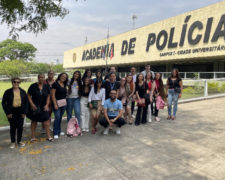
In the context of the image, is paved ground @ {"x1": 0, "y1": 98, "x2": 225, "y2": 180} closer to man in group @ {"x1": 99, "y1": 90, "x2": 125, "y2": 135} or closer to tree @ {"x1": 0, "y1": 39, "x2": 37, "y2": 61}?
man in group @ {"x1": 99, "y1": 90, "x2": 125, "y2": 135}

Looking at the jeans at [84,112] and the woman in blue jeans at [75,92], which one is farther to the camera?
the jeans at [84,112]

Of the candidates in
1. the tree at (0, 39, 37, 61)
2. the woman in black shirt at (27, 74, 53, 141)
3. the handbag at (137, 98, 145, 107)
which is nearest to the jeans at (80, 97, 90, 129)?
the woman in black shirt at (27, 74, 53, 141)

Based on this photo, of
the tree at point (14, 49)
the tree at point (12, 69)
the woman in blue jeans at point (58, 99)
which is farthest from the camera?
the tree at point (14, 49)

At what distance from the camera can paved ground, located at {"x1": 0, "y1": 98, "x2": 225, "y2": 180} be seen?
2953mm

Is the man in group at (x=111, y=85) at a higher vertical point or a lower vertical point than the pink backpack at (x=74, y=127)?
higher

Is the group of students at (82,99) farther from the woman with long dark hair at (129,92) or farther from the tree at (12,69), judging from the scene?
the tree at (12,69)

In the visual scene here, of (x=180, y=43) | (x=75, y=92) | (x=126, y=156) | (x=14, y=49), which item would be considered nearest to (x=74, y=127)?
(x=75, y=92)

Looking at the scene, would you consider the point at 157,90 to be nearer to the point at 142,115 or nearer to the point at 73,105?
the point at 142,115

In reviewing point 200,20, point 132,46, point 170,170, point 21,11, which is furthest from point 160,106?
point 132,46

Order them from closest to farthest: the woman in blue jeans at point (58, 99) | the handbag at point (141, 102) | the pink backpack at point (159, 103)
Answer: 1. the woman in blue jeans at point (58, 99)
2. the handbag at point (141, 102)
3. the pink backpack at point (159, 103)

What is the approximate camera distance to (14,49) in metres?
62.6

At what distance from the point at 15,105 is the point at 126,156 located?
2505mm

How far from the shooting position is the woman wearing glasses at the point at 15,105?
3965 mm

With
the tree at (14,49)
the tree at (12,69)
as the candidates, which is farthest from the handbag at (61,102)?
the tree at (14,49)
